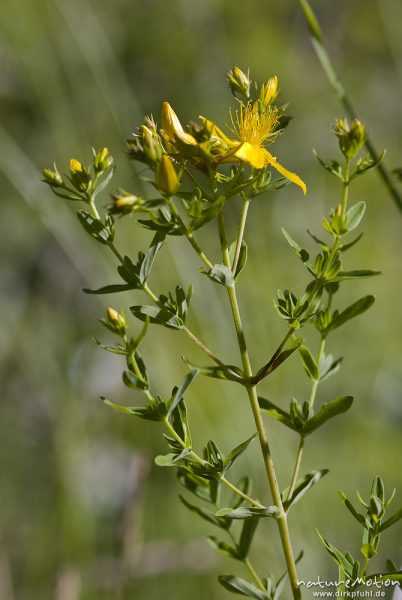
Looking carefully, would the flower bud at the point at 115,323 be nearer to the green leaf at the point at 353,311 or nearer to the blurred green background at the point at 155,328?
the green leaf at the point at 353,311

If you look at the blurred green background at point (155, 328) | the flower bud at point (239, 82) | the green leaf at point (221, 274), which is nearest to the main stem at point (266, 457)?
the green leaf at point (221, 274)

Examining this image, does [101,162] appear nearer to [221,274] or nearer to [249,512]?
[221,274]

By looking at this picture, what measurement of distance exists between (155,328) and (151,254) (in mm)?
1026

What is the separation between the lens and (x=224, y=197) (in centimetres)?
39

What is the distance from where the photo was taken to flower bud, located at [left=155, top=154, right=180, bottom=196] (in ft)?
1.28

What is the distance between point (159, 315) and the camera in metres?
0.42

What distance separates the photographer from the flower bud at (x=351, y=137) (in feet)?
1.48

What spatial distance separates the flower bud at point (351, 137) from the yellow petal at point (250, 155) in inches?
2.2

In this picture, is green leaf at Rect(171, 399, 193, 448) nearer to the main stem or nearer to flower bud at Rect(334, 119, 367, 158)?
the main stem

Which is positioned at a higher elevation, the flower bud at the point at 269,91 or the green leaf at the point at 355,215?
the flower bud at the point at 269,91

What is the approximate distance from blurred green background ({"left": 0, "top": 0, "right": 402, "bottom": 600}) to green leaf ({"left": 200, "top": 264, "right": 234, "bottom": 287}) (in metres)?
0.37

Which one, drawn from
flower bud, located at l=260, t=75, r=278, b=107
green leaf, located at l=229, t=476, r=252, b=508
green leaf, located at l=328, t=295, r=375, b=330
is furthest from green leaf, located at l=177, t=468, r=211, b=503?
flower bud, located at l=260, t=75, r=278, b=107

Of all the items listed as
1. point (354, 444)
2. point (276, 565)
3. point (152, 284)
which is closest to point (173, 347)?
point (152, 284)

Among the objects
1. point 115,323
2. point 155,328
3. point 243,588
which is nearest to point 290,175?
point 115,323
